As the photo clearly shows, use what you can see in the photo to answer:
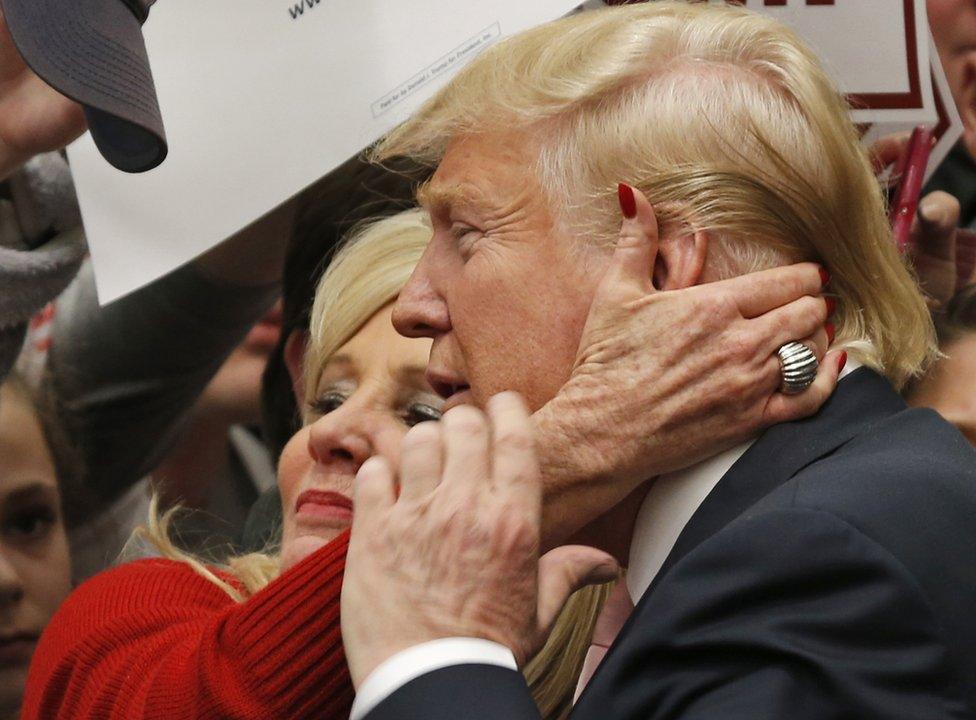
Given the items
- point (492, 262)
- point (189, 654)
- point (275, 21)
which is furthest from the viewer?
point (275, 21)

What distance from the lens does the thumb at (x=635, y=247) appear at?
1131 millimetres

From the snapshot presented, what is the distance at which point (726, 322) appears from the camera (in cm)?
110

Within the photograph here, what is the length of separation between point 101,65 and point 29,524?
2.80 ft

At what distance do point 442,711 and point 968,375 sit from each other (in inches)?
36.0

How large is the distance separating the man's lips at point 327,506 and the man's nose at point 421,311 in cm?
37

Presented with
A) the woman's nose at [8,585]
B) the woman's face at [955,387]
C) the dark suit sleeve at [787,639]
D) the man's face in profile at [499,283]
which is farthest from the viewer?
the woman's nose at [8,585]

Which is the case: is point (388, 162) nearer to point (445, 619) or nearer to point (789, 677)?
point (445, 619)

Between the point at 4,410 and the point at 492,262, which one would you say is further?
the point at 4,410

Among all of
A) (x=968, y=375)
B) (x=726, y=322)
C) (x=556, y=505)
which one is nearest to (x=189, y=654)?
(x=556, y=505)

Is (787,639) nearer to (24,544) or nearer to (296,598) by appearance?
(296,598)

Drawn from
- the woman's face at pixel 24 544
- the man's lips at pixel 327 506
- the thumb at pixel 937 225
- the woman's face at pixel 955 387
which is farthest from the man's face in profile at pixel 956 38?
the woman's face at pixel 24 544

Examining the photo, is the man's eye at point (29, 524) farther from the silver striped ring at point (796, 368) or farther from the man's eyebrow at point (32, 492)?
the silver striped ring at point (796, 368)

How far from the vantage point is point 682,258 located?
115 centimetres

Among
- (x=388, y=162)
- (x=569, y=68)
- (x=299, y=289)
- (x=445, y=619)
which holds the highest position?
(x=569, y=68)
